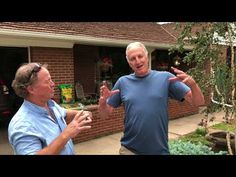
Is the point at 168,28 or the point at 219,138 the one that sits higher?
the point at 168,28

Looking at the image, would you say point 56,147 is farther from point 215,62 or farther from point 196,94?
point 215,62

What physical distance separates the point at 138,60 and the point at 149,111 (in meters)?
0.46

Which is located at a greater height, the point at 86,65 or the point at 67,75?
the point at 86,65

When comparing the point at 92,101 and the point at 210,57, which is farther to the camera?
the point at 92,101

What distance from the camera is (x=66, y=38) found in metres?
7.92

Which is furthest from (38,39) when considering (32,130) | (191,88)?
(32,130)

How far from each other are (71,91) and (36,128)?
21.2ft

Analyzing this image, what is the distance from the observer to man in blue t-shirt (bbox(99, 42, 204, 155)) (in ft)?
8.85

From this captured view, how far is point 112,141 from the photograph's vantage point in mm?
7926

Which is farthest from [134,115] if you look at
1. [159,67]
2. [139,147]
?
[159,67]
